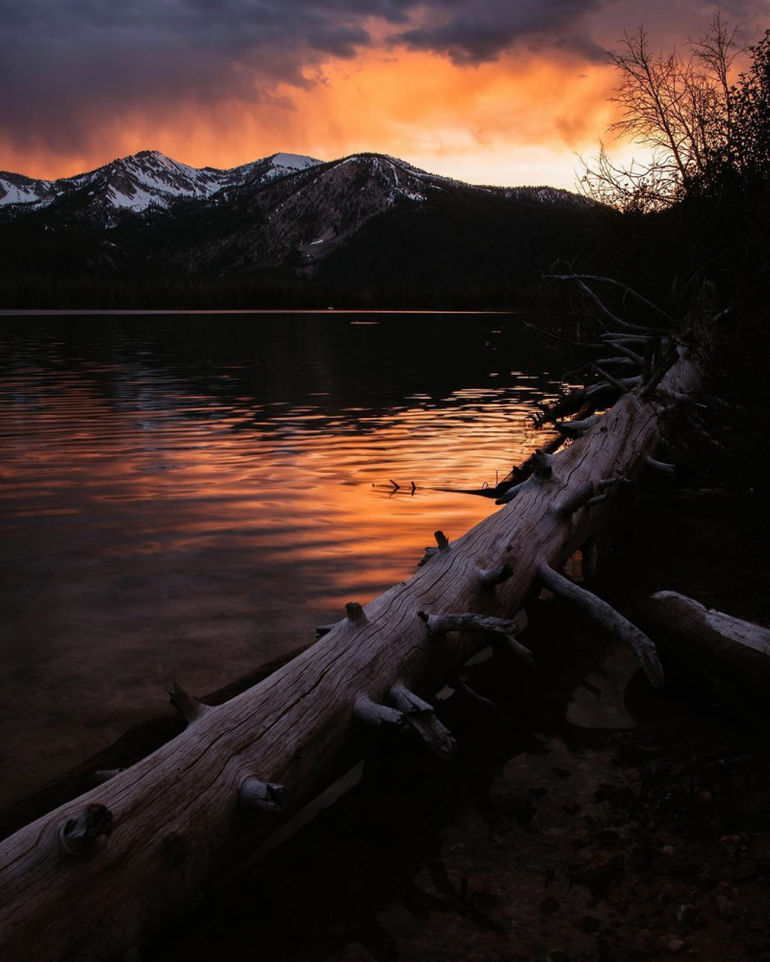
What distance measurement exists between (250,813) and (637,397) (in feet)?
30.8

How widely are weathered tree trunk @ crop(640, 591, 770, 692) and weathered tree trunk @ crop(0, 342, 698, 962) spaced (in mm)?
282

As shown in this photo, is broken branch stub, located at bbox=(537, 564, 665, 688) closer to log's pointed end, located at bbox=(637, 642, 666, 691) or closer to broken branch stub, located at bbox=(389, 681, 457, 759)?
log's pointed end, located at bbox=(637, 642, 666, 691)

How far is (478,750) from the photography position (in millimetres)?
5359

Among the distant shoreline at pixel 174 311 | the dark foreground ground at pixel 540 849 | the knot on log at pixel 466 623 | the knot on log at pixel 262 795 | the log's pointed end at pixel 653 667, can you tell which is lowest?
the dark foreground ground at pixel 540 849

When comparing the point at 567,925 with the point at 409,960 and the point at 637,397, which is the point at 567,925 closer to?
the point at 409,960

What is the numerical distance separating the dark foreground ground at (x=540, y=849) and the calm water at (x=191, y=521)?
73.1 inches

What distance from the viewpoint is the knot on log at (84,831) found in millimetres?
3268

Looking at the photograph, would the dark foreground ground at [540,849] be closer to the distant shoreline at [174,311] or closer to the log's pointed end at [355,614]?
the log's pointed end at [355,614]

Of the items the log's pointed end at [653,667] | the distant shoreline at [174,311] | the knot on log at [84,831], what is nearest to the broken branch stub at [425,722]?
the knot on log at [84,831]

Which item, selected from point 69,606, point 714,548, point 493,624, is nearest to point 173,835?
point 493,624

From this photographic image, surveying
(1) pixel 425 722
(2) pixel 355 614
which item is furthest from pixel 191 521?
(1) pixel 425 722

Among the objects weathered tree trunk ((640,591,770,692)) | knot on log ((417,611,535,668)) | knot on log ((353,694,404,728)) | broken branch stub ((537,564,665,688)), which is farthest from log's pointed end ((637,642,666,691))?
knot on log ((353,694,404,728))

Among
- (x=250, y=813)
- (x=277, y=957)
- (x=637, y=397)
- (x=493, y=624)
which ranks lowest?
(x=277, y=957)

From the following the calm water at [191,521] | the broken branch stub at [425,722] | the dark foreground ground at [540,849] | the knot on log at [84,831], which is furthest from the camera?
the calm water at [191,521]
